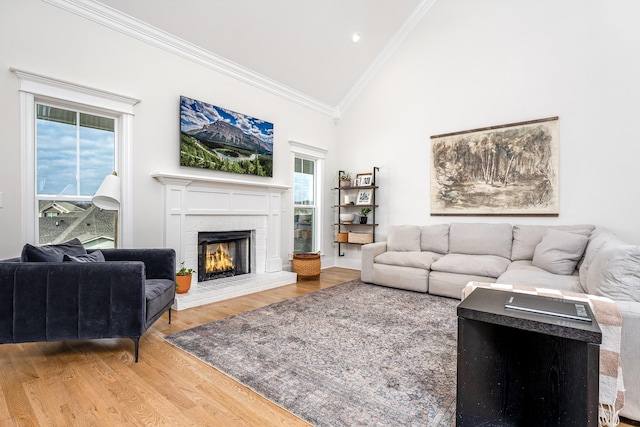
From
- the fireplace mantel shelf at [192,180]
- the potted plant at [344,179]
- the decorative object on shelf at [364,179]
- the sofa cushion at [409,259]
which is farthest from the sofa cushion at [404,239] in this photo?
the fireplace mantel shelf at [192,180]

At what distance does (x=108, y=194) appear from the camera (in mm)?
3080

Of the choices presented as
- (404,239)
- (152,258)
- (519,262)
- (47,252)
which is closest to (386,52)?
(404,239)

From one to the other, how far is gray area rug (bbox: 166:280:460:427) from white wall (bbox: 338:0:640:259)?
2.19 m

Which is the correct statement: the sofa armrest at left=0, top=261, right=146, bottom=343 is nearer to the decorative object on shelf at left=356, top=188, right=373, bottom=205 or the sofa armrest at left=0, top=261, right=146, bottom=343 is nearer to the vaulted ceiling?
the vaulted ceiling

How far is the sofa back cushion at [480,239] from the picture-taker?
13.5 ft

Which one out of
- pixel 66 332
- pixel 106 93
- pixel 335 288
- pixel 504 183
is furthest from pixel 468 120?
pixel 66 332

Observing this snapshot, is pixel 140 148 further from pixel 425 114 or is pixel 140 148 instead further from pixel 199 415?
pixel 425 114

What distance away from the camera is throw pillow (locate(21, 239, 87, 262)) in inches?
87.7

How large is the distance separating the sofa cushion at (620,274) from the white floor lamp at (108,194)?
12.9 ft

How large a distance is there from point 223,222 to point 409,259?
2.57 meters

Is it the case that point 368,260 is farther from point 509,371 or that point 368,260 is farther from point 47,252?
point 47,252

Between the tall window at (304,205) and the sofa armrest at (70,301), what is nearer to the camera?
the sofa armrest at (70,301)

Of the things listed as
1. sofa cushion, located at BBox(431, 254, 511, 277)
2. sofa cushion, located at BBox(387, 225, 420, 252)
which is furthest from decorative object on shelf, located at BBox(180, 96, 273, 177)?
sofa cushion, located at BBox(431, 254, 511, 277)

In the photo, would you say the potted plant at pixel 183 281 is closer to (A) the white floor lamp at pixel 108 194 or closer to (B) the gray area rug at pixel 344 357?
(B) the gray area rug at pixel 344 357
